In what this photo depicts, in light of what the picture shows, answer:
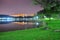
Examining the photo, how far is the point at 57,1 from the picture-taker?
9.52 metres

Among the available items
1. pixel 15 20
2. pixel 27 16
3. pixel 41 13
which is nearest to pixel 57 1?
pixel 41 13

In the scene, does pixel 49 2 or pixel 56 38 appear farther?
pixel 49 2

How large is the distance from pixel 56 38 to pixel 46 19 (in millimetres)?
2043

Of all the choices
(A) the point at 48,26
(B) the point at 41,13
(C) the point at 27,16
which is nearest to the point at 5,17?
(C) the point at 27,16

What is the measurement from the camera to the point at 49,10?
9672mm

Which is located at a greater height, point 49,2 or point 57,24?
point 49,2

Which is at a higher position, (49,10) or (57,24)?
(49,10)

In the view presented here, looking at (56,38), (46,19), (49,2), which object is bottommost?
(56,38)

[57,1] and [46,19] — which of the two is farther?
[46,19]

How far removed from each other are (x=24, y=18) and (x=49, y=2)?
184cm

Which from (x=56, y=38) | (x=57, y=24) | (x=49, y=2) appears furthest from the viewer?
(x=57, y=24)

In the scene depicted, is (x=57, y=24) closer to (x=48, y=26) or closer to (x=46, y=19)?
(x=48, y=26)

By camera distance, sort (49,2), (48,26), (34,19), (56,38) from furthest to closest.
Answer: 1. (48,26)
2. (34,19)
3. (49,2)
4. (56,38)

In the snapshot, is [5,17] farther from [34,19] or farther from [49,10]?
[49,10]
